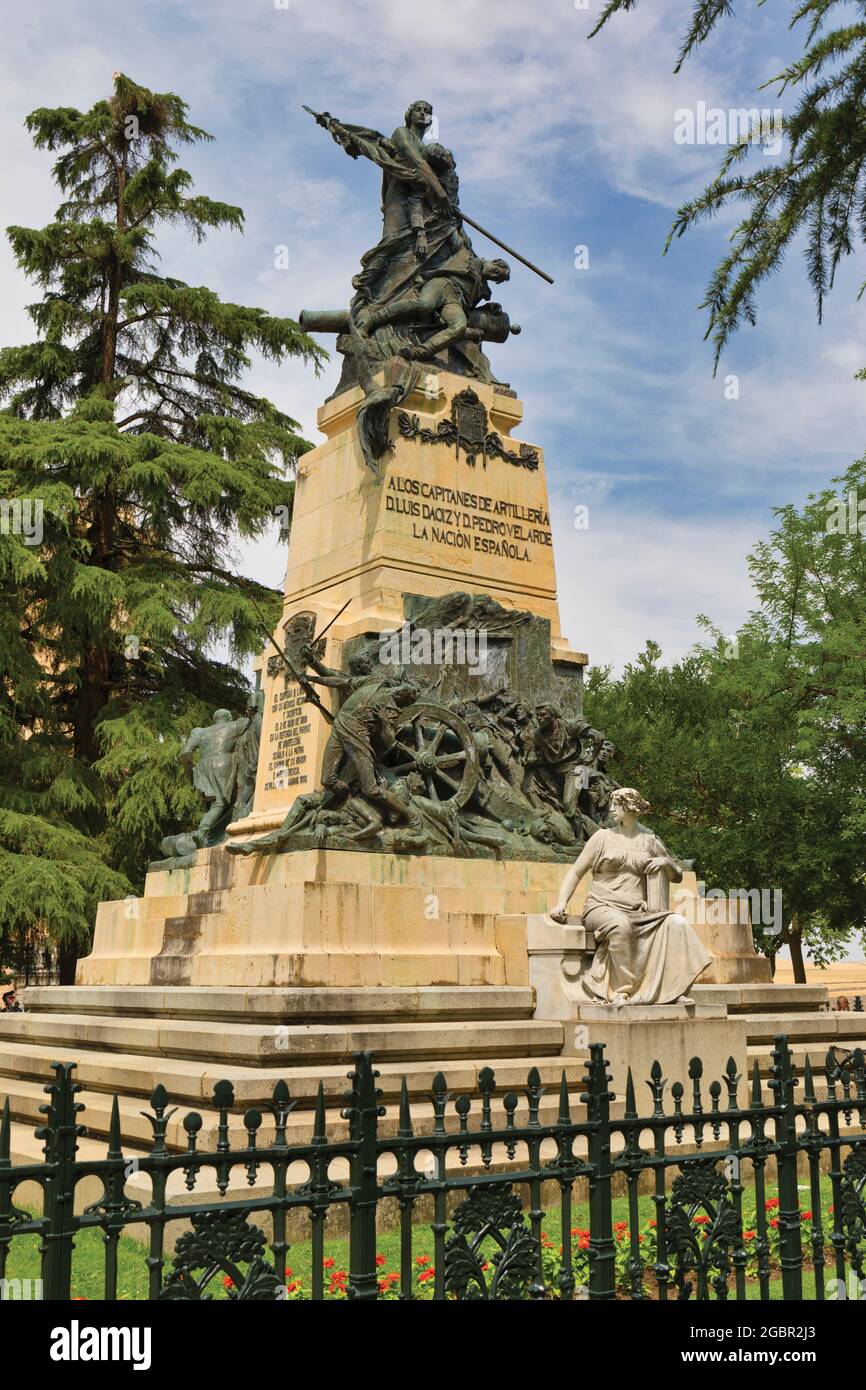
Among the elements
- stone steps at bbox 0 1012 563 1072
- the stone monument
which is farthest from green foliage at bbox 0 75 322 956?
stone steps at bbox 0 1012 563 1072

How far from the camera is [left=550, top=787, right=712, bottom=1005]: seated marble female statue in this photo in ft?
34.4

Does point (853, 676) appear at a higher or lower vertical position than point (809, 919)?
higher

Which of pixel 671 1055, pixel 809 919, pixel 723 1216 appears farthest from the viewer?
pixel 809 919

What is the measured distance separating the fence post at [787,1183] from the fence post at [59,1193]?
2.99m

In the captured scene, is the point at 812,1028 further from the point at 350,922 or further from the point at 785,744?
the point at 785,744

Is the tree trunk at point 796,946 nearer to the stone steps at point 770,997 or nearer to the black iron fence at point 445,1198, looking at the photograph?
the stone steps at point 770,997

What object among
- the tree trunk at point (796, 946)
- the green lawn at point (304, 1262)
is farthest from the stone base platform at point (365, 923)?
the tree trunk at point (796, 946)

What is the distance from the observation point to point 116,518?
27828 millimetres

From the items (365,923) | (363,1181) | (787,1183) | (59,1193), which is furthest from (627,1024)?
(59,1193)

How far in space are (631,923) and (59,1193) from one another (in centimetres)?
732
